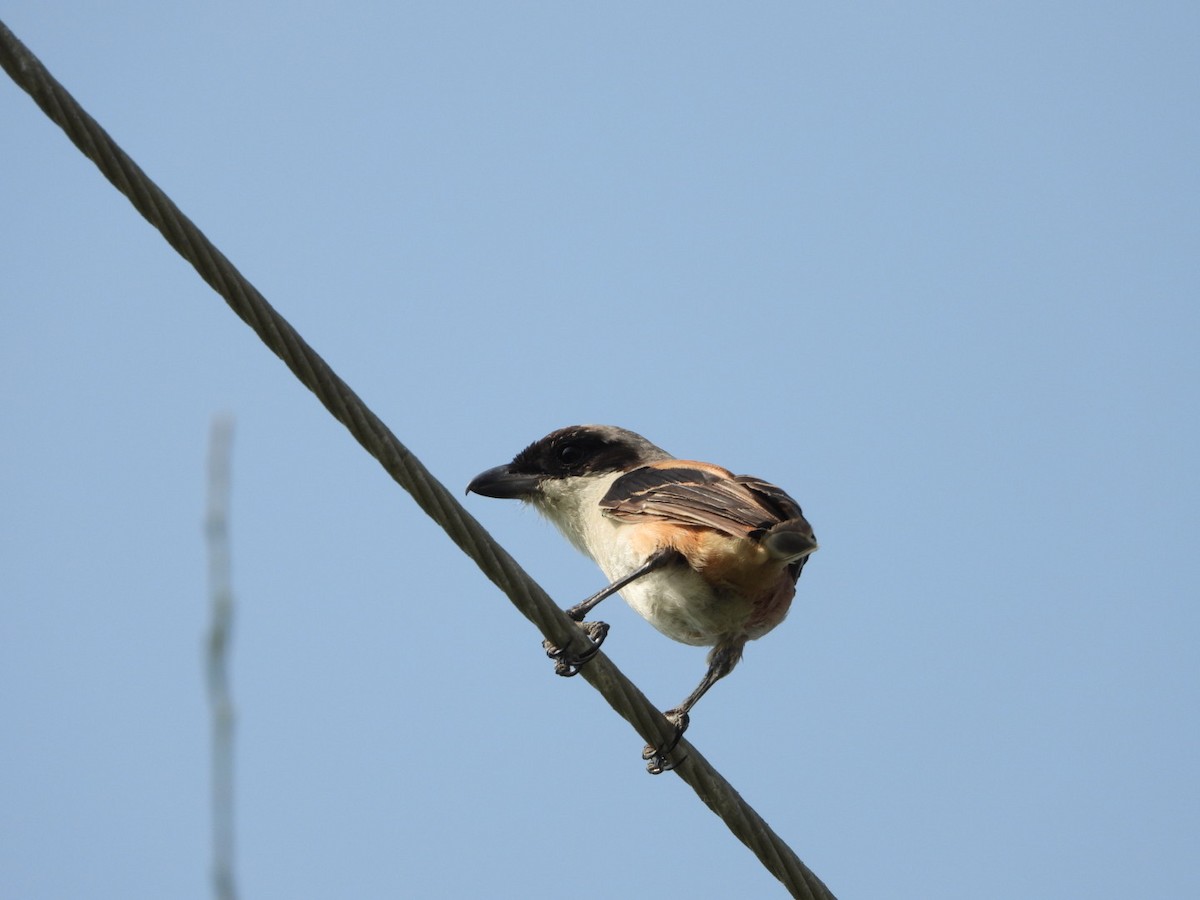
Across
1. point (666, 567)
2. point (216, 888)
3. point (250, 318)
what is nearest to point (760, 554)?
point (666, 567)

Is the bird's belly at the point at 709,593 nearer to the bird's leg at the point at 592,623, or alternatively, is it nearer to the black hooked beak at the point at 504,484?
the bird's leg at the point at 592,623

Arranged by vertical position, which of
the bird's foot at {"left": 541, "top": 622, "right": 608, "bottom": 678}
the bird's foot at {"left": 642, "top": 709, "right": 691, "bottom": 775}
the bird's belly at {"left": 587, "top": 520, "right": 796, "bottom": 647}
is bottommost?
the bird's foot at {"left": 642, "top": 709, "right": 691, "bottom": 775}

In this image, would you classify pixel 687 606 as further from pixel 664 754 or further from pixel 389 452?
pixel 389 452

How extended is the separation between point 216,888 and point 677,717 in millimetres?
3013

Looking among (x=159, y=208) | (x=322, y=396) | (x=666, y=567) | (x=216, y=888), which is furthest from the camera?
(x=666, y=567)

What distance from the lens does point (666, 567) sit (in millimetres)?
5285

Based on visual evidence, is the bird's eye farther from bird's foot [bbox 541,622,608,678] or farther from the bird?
bird's foot [bbox 541,622,608,678]

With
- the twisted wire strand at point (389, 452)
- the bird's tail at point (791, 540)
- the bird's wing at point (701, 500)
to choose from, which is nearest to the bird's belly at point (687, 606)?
the bird's wing at point (701, 500)

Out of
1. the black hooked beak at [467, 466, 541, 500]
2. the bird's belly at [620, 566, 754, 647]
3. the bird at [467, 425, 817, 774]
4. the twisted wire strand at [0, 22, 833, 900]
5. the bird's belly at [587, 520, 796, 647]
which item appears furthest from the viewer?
the black hooked beak at [467, 466, 541, 500]

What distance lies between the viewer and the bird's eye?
6551 millimetres

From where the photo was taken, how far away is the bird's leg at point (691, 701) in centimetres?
453

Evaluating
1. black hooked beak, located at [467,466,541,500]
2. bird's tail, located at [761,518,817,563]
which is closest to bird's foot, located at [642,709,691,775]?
bird's tail, located at [761,518,817,563]

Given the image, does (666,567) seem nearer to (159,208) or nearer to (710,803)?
(710,803)

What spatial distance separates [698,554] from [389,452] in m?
2.05
